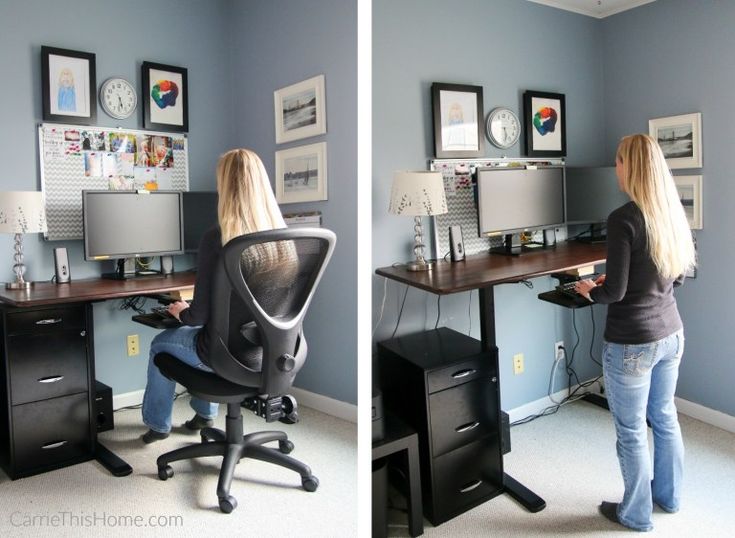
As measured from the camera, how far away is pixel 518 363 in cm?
133

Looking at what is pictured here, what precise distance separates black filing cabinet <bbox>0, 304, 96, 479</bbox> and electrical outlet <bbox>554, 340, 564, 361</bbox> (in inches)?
37.5

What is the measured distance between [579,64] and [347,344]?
2.32 ft

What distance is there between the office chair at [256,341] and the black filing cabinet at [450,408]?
13.0 inches

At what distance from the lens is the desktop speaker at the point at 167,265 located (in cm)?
86

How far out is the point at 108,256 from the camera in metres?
0.78

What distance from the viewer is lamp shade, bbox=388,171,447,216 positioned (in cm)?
140

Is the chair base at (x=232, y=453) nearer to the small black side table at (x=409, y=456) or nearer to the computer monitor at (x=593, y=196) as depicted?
the small black side table at (x=409, y=456)

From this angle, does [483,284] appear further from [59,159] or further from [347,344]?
[59,159]

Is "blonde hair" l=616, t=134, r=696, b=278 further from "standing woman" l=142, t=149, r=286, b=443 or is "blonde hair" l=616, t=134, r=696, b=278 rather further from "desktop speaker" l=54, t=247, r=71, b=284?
"desktop speaker" l=54, t=247, r=71, b=284

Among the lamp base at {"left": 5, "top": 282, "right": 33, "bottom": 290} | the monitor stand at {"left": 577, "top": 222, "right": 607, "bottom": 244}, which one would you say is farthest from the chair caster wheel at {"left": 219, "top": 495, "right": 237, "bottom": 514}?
the monitor stand at {"left": 577, "top": 222, "right": 607, "bottom": 244}

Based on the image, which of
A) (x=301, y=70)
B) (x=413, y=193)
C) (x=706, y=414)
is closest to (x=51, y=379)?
(x=301, y=70)

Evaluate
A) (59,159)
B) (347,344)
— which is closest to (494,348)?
(347,344)

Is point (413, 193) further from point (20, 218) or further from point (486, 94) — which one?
point (20, 218)

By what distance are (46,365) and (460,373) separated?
96 cm
